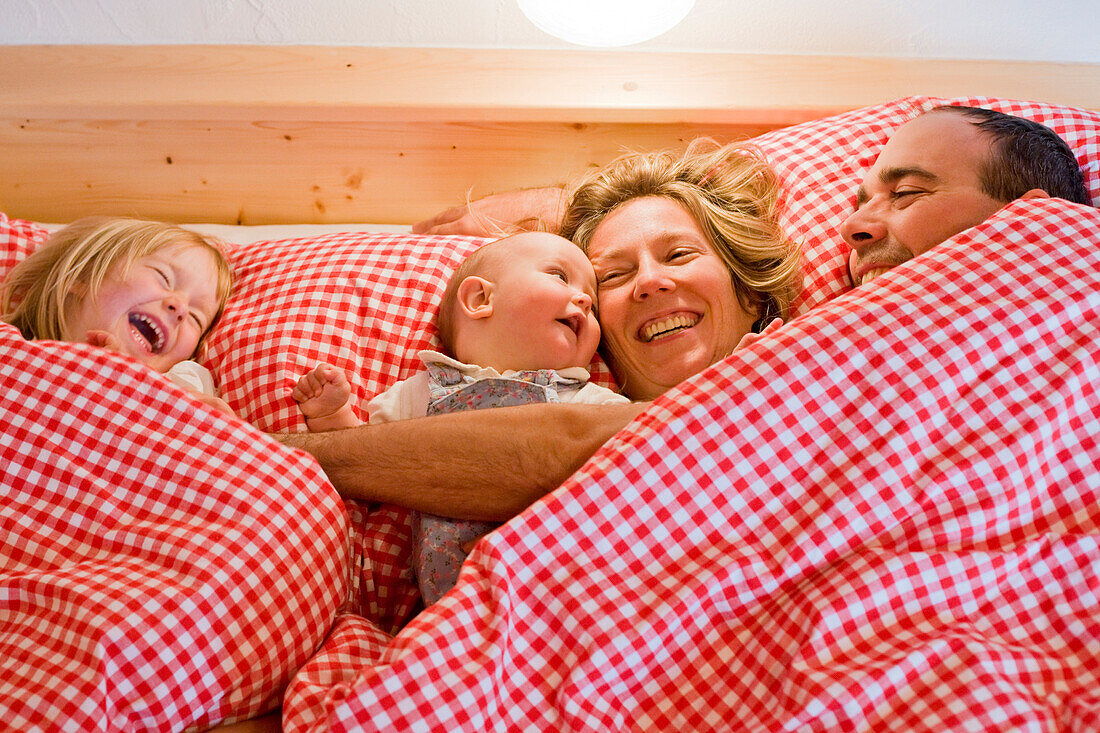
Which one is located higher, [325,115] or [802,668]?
[325,115]

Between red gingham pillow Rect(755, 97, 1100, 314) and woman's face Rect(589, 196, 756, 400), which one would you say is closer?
woman's face Rect(589, 196, 756, 400)

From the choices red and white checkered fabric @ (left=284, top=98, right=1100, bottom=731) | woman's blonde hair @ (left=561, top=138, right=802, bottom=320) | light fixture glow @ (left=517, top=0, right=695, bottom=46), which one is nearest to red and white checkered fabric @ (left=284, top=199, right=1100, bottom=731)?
red and white checkered fabric @ (left=284, top=98, right=1100, bottom=731)

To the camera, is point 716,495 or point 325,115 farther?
point 325,115

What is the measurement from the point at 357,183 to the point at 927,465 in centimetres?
143

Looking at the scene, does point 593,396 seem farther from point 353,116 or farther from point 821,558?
point 353,116

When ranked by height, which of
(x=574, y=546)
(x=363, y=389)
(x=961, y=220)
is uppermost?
(x=961, y=220)

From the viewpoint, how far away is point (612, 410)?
1.17 metres

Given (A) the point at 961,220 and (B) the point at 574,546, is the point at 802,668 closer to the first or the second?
(B) the point at 574,546

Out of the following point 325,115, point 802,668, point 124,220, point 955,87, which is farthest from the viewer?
point 955,87

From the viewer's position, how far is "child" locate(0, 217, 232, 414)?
1496 millimetres

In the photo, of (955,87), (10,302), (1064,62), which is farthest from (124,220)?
(1064,62)

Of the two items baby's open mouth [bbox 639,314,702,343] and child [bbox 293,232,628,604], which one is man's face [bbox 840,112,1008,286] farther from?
child [bbox 293,232,628,604]

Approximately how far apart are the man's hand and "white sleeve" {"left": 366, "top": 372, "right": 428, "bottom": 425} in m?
0.44

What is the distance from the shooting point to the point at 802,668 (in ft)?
2.76
